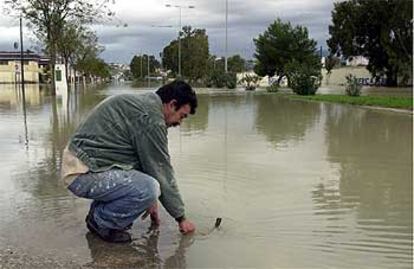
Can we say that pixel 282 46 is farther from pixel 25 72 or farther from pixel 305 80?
pixel 25 72

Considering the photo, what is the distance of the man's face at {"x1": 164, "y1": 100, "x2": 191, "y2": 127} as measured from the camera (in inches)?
181

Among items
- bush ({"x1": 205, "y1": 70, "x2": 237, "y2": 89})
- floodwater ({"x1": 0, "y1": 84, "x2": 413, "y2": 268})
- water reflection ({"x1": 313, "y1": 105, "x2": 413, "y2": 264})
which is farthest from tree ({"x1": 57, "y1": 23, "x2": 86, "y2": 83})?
water reflection ({"x1": 313, "y1": 105, "x2": 413, "y2": 264})

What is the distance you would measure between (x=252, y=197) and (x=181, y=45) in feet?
223

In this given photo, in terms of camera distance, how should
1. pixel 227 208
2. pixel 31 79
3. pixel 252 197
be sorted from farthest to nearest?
pixel 31 79, pixel 252 197, pixel 227 208

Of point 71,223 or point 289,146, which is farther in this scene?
point 289,146

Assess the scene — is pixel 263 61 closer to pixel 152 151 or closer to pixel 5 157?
pixel 5 157

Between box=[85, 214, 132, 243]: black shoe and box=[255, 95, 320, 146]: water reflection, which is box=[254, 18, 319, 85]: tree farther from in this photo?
box=[85, 214, 132, 243]: black shoe

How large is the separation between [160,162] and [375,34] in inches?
2026

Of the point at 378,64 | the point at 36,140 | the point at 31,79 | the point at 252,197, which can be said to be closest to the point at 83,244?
the point at 252,197

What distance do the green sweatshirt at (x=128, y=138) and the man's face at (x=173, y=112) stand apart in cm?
7

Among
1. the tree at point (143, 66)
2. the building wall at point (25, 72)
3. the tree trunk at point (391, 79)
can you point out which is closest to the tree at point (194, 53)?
the tree trunk at point (391, 79)

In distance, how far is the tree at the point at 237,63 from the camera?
288 feet

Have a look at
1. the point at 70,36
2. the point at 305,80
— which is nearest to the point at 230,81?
the point at 70,36

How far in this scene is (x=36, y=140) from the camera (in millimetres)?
11664
